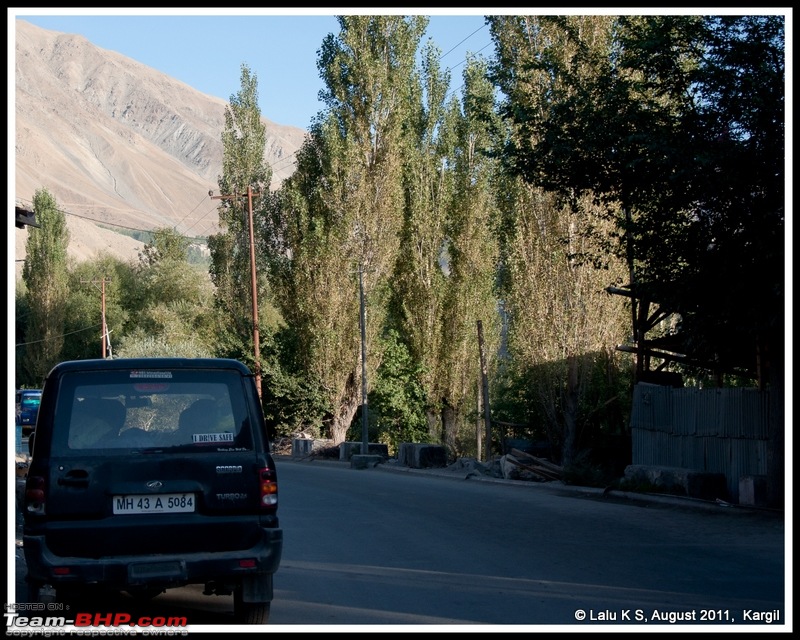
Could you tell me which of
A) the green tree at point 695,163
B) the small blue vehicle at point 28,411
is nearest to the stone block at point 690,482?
the green tree at point 695,163

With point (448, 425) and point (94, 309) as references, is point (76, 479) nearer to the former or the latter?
point (448, 425)

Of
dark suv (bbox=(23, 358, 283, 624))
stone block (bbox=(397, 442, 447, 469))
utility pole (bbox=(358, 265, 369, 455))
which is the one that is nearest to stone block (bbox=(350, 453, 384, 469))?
utility pole (bbox=(358, 265, 369, 455))

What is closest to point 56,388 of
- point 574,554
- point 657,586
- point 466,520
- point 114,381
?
point 114,381

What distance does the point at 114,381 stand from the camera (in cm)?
729

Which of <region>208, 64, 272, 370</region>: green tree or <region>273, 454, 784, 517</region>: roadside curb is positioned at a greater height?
<region>208, 64, 272, 370</region>: green tree

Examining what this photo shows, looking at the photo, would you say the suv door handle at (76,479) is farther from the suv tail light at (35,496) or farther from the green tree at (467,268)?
the green tree at (467,268)

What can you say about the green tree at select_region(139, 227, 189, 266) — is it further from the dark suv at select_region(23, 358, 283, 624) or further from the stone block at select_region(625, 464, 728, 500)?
the dark suv at select_region(23, 358, 283, 624)

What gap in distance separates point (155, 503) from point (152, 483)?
0.14 m

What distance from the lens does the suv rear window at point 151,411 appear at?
715 centimetres

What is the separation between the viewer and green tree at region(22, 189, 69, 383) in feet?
237

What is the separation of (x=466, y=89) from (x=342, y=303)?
31.5 feet

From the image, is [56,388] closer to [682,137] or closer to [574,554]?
[574,554]

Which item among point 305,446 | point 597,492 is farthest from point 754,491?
point 305,446

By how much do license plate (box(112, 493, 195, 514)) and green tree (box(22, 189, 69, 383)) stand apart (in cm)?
6838
